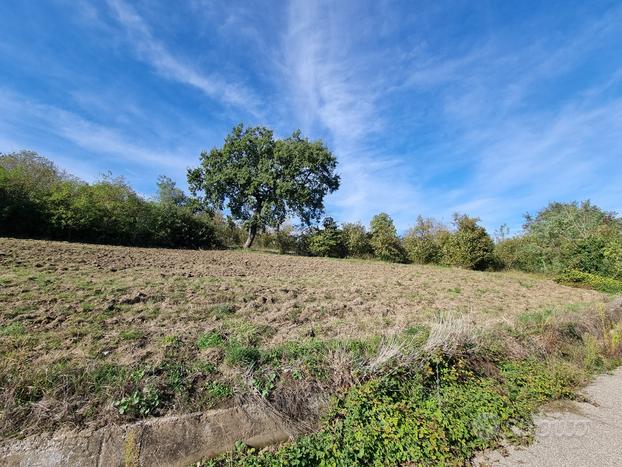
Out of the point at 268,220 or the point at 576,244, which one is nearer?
the point at 576,244

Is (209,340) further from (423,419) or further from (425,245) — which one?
(425,245)

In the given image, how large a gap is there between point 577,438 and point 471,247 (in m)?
20.4

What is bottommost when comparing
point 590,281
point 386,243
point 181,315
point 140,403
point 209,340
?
point 140,403

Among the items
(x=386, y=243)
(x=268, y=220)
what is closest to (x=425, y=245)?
(x=386, y=243)

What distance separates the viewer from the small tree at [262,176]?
24081 mm

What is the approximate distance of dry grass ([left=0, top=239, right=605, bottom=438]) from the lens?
11.1 feet

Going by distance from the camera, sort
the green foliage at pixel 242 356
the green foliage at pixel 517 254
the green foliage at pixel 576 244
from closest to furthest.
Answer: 1. the green foliage at pixel 242 356
2. the green foliage at pixel 576 244
3. the green foliage at pixel 517 254

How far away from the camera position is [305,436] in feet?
8.71

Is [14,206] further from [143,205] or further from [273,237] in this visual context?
[273,237]

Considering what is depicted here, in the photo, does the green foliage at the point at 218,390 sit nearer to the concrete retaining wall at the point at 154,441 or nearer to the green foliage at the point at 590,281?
the concrete retaining wall at the point at 154,441

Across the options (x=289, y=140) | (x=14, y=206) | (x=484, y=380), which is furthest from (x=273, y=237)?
(x=484, y=380)

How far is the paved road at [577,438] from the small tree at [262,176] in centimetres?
2140

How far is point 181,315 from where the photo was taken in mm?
5016

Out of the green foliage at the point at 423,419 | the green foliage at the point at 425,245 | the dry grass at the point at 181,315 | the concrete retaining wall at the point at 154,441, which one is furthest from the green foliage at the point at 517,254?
the concrete retaining wall at the point at 154,441
